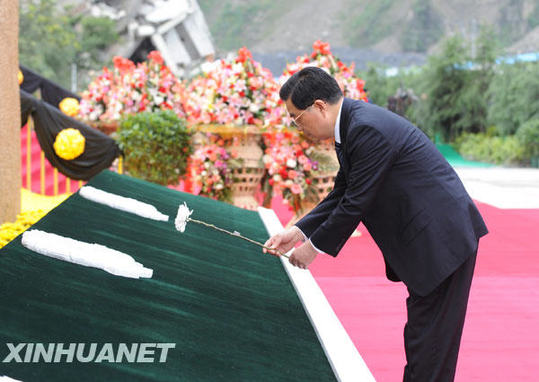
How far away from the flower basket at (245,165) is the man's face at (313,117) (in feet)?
13.3

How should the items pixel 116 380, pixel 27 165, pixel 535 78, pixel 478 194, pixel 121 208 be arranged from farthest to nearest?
pixel 535 78 < pixel 478 194 < pixel 27 165 < pixel 121 208 < pixel 116 380

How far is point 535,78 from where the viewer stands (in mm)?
20344

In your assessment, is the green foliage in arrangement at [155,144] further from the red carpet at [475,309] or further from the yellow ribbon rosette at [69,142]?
the red carpet at [475,309]

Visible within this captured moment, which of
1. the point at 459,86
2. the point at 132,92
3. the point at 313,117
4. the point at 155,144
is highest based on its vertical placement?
the point at 313,117

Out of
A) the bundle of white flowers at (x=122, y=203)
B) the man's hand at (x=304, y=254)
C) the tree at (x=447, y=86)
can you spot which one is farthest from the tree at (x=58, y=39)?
the man's hand at (x=304, y=254)

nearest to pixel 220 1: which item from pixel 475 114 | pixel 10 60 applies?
pixel 475 114

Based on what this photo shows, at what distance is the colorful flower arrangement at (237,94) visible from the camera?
245 inches

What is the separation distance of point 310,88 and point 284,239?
2.19ft

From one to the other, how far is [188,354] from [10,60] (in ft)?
8.99

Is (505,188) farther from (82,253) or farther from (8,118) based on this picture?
(82,253)

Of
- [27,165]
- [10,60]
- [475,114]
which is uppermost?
[10,60]

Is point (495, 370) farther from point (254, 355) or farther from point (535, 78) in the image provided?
point (535, 78)

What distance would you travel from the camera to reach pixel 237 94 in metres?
6.21

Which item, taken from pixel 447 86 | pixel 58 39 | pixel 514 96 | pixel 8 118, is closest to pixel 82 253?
pixel 8 118
